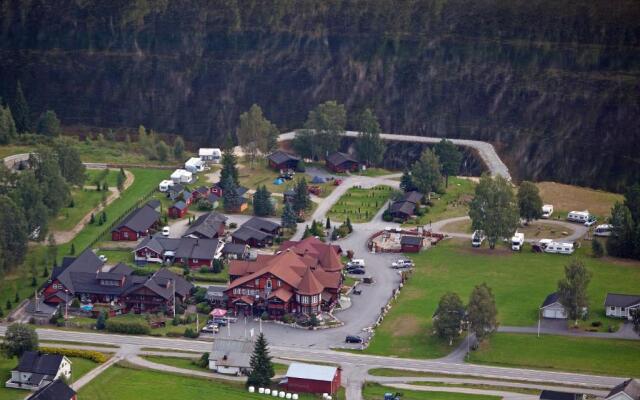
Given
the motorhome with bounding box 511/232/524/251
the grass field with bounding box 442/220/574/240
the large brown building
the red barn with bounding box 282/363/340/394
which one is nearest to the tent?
the large brown building

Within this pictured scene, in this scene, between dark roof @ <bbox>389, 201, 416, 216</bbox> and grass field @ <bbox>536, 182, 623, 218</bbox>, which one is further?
grass field @ <bbox>536, 182, 623, 218</bbox>

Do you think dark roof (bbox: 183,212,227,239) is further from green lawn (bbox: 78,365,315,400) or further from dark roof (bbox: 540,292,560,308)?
dark roof (bbox: 540,292,560,308)

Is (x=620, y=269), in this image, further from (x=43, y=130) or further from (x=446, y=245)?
(x=43, y=130)

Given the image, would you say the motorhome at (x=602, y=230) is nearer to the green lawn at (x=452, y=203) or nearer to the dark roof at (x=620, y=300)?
the green lawn at (x=452, y=203)

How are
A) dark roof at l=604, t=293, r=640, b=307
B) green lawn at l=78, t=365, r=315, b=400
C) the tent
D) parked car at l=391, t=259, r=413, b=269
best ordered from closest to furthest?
green lawn at l=78, t=365, r=315, b=400 < dark roof at l=604, t=293, r=640, b=307 < the tent < parked car at l=391, t=259, r=413, b=269

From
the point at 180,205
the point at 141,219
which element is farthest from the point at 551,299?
the point at 180,205

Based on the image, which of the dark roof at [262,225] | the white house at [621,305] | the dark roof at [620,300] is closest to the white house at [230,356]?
the dark roof at [262,225]

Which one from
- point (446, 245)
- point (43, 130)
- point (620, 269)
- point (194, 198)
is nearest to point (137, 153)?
point (43, 130)
